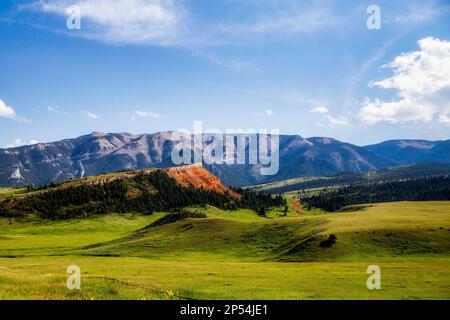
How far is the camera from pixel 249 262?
82188 millimetres

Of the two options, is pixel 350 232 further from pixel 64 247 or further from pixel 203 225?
pixel 64 247

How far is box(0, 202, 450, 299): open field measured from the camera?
1308 inches

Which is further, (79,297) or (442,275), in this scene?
(442,275)

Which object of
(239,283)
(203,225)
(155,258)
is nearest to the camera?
(239,283)

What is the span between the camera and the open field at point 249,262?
109 feet

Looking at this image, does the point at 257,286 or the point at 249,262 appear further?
the point at 249,262

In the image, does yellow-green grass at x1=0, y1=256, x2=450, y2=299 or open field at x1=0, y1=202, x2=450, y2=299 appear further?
open field at x1=0, y1=202, x2=450, y2=299

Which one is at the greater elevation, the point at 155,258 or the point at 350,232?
→ the point at 350,232

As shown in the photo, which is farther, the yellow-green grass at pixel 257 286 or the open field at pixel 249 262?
the open field at pixel 249 262

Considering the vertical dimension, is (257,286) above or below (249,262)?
above

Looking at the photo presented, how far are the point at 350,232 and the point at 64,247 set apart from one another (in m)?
92.1
